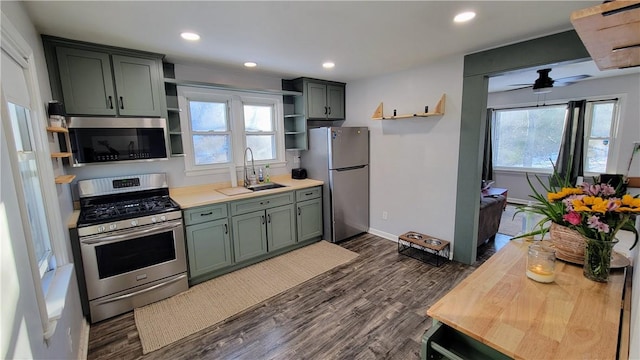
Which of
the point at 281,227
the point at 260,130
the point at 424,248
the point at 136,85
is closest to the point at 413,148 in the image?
the point at 424,248

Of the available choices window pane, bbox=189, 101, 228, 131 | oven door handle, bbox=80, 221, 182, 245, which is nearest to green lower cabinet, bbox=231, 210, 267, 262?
oven door handle, bbox=80, 221, 182, 245

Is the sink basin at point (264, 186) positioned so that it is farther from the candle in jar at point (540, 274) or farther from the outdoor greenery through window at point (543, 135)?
the outdoor greenery through window at point (543, 135)

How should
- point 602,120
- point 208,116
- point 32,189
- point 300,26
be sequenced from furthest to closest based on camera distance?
point 602,120 < point 208,116 < point 300,26 < point 32,189

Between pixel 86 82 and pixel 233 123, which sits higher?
pixel 86 82

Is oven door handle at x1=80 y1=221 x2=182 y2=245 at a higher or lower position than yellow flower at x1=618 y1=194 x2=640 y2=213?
lower

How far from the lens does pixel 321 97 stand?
13.4ft

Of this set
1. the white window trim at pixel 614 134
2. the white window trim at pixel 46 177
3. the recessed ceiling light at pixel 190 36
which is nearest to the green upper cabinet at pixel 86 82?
the white window trim at pixel 46 177

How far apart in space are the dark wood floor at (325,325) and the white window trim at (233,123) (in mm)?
1770

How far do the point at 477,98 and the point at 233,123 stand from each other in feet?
9.69

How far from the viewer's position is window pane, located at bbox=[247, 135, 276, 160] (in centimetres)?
388

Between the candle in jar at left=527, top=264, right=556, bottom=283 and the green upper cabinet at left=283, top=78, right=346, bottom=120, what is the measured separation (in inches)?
127

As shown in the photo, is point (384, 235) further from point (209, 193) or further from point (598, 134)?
point (598, 134)

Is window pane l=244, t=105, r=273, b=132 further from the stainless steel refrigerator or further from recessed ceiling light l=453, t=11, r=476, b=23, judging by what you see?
recessed ceiling light l=453, t=11, r=476, b=23

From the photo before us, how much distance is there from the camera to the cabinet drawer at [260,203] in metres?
→ 3.10
